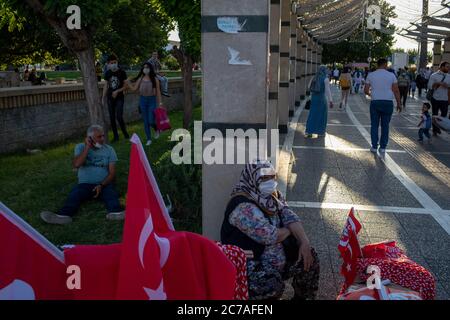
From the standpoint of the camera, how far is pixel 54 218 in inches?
242

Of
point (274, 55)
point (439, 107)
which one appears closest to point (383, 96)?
point (274, 55)

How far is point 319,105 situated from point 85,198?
6.85 m

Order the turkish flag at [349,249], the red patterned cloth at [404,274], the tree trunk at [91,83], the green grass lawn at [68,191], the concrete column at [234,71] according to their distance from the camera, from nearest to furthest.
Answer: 1. the red patterned cloth at [404,274]
2. the turkish flag at [349,249]
3. the concrete column at [234,71]
4. the green grass lawn at [68,191]
5. the tree trunk at [91,83]

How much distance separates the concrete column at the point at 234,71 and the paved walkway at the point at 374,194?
4.96 feet

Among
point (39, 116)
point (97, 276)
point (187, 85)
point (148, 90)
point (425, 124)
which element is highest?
point (187, 85)

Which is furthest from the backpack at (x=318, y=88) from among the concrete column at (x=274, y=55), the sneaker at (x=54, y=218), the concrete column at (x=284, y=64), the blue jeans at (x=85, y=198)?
the sneaker at (x=54, y=218)

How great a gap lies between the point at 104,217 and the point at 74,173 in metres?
2.49

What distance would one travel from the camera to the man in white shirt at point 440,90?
1227 centimetres

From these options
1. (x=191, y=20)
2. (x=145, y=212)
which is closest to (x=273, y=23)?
(x=191, y=20)

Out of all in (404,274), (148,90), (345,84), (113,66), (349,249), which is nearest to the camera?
(404,274)

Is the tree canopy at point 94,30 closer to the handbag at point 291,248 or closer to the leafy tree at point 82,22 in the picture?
the leafy tree at point 82,22

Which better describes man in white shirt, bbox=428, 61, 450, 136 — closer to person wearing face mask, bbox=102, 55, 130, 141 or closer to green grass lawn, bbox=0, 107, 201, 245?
green grass lawn, bbox=0, 107, 201, 245

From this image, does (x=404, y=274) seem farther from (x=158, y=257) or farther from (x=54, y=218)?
(x=54, y=218)
